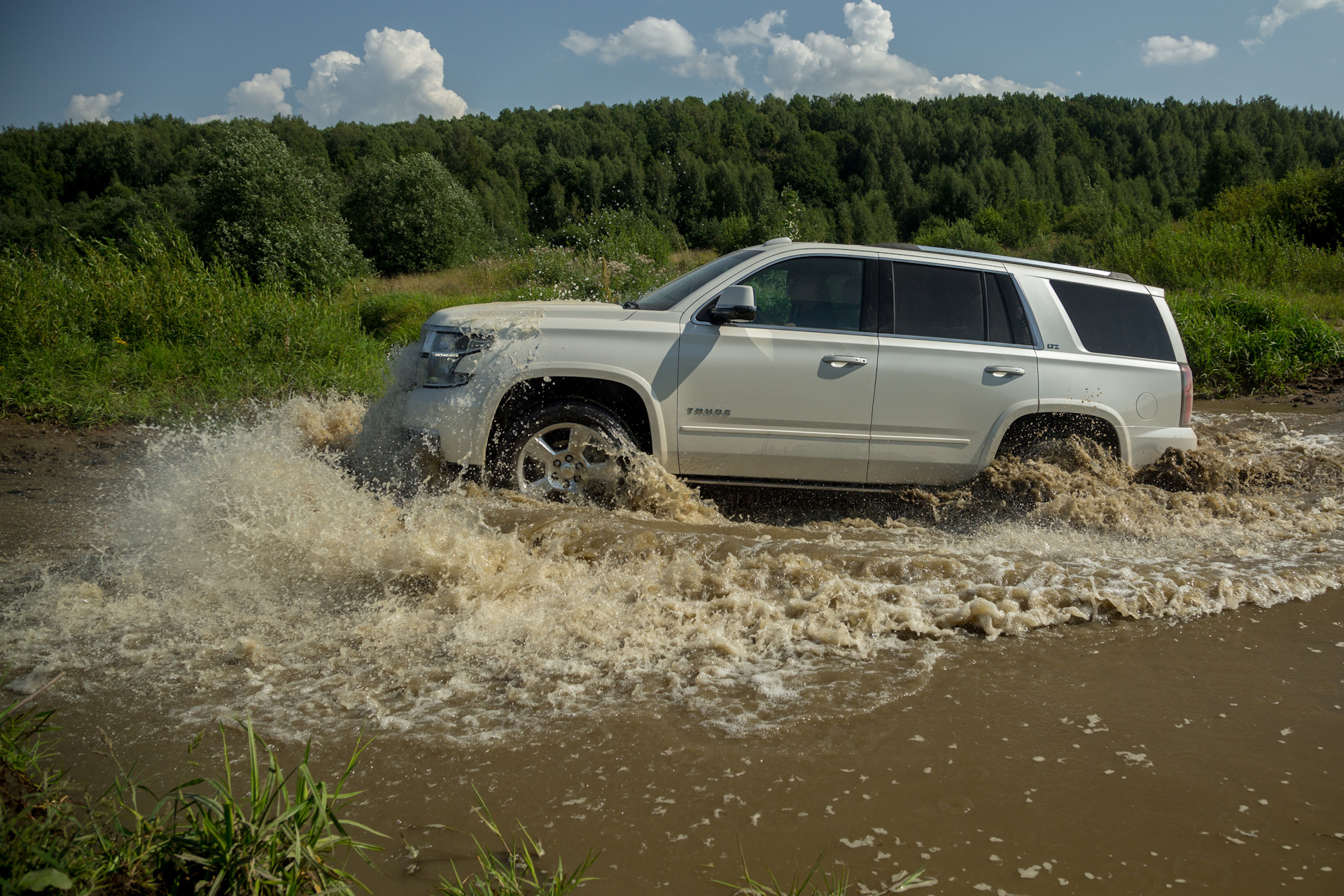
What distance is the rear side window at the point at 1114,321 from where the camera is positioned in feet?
17.3

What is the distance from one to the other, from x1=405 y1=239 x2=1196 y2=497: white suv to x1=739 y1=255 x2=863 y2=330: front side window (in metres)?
0.01

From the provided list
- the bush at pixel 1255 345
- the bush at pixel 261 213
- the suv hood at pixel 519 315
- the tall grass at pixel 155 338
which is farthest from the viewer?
the bush at pixel 261 213

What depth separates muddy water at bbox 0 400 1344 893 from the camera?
2256mm

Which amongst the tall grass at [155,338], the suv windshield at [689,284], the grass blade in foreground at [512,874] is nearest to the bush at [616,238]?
the tall grass at [155,338]

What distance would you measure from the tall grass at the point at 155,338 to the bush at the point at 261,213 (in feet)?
103

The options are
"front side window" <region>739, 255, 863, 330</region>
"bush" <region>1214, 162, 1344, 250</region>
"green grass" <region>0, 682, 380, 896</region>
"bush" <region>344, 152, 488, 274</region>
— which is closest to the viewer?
"green grass" <region>0, 682, 380, 896</region>

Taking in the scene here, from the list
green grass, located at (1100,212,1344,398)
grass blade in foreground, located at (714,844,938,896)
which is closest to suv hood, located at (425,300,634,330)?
grass blade in foreground, located at (714,844,938,896)

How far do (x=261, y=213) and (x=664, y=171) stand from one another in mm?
47975

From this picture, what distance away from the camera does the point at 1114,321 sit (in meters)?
5.34

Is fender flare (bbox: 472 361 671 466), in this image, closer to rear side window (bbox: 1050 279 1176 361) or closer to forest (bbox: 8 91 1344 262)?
rear side window (bbox: 1050 279 1176 361)

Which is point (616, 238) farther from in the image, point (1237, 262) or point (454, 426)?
point (454, 426)

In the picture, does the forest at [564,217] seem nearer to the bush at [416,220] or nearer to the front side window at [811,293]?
the bush at [416,220]

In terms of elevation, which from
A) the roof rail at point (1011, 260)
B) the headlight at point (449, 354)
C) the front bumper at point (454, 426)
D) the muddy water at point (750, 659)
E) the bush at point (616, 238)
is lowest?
the muddy water at point (750, 659)

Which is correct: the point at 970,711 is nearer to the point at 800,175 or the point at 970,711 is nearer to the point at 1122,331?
the point at 1122,331
